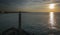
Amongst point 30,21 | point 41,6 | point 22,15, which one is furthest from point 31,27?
point 41,6

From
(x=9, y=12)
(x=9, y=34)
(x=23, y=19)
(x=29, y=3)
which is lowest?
(x=9, y=34)

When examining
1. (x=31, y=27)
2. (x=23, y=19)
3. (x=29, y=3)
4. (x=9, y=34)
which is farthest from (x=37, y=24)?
(x=9, y=34)

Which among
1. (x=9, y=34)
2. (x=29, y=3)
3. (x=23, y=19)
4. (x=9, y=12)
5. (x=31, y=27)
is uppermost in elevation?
(x=29, y=3)

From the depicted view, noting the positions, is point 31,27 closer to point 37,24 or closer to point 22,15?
point 37,24

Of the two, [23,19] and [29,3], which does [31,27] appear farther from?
[29,3]

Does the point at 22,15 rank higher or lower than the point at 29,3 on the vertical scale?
lower

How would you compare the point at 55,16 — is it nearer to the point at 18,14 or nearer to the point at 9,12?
the point at 18,14

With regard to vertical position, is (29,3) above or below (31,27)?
above
